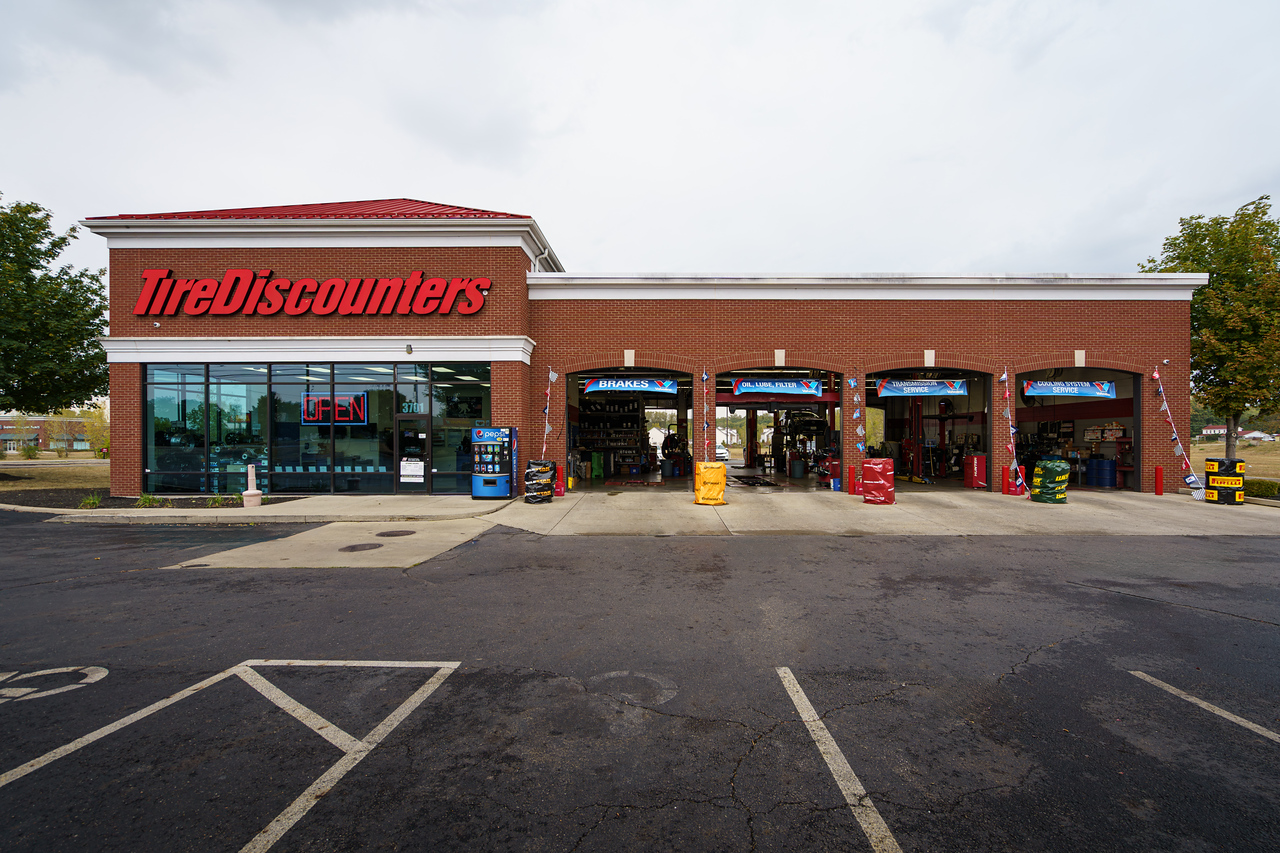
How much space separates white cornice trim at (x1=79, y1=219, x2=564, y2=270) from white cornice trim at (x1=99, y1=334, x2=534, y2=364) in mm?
2876

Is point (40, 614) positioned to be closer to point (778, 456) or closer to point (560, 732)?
point (560, 732)

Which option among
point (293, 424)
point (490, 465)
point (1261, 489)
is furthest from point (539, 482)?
point (1261, 489)

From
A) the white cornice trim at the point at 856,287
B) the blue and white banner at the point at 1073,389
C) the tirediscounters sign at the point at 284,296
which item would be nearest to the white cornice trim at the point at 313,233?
the tirediscounters sign at the point at 284,296

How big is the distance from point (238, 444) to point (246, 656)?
14658mm

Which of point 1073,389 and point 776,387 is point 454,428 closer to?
point 776,387

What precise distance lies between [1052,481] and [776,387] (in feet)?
26.0

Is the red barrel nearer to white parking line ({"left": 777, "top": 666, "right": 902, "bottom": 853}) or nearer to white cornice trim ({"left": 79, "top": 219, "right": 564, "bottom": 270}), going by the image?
white parking line ({"left": 777, "top": 666, "right": 902, "bottom": 853})

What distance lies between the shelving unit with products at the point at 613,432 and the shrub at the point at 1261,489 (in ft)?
66.0

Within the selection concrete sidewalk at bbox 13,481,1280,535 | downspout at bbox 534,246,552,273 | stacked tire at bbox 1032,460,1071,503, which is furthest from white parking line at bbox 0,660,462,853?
stacked tire at bbox 1032,460,1071,503

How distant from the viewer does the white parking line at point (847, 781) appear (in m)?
2.64

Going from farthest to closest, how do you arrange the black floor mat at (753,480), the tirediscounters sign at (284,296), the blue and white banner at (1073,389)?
1. the black floor mat at (753,480)
2. the blue and white banner at (1073,389)
3. the tirediscounters sign at (284,296)

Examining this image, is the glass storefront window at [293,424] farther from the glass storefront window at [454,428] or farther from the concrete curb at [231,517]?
the concrete curb at [231,517]

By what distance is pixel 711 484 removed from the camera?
1470 centimetres

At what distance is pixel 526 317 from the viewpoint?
17625mm
